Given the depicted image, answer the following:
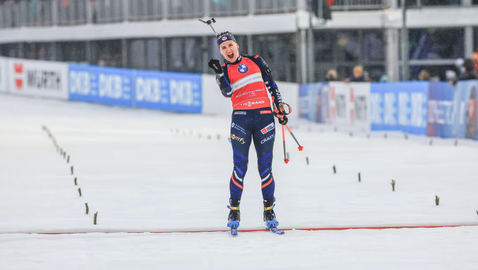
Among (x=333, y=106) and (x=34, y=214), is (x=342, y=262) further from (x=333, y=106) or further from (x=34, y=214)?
(x=333, y=106)

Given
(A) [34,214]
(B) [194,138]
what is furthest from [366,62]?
(A) [34,214]

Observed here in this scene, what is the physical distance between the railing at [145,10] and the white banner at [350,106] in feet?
75.6

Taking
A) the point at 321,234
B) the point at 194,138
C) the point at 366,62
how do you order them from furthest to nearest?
the point at 366,62
the point at 194,138
the point at 321,234

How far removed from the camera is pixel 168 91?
1363 inches

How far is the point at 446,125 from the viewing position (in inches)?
829

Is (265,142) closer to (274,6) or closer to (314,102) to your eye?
(314,102)

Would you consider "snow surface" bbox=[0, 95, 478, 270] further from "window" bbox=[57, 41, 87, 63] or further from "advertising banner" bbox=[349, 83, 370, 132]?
"window" bbox=[57, 41, 87, 63]

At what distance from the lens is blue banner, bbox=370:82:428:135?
875 inches

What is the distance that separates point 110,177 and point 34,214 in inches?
153

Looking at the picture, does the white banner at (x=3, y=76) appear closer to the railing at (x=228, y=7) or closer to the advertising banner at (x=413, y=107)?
the railing at (x=228, y=7)

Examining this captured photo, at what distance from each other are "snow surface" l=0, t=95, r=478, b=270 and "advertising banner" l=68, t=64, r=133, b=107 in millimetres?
13865

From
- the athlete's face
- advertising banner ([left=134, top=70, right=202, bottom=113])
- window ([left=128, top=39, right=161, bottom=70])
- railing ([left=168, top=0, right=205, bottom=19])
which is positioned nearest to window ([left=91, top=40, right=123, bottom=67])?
window ([left=128, top=39, right=161, bottom=70])

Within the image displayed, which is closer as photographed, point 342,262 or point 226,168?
point 342,262

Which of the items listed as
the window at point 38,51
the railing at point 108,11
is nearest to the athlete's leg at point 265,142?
the railing at point 108,11
